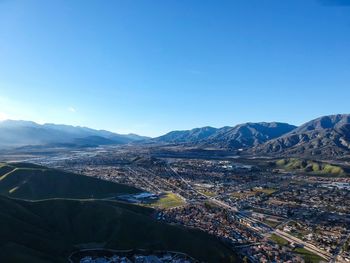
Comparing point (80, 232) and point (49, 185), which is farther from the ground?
point (49, 185)

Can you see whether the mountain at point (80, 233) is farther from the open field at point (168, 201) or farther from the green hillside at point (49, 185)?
the green hillside at point (49, 185)

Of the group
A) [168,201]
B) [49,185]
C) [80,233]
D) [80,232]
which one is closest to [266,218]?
[168,201]

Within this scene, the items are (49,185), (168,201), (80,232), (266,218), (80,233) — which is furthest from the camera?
(49,185)

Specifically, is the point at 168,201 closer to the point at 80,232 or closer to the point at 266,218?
the point at 266,218

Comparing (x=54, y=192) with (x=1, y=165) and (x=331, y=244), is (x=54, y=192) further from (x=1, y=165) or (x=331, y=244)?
(x=331, y=244)

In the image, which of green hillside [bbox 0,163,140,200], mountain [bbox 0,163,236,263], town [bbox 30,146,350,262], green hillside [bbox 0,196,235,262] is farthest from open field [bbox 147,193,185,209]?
green hillside [bbox 0,196,235,262]

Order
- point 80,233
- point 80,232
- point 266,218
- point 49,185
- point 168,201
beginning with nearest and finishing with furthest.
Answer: point 80,233 < point 80,232 < point 266,218 < point 168,201 < point 49,185

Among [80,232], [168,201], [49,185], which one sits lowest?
[80,232]
